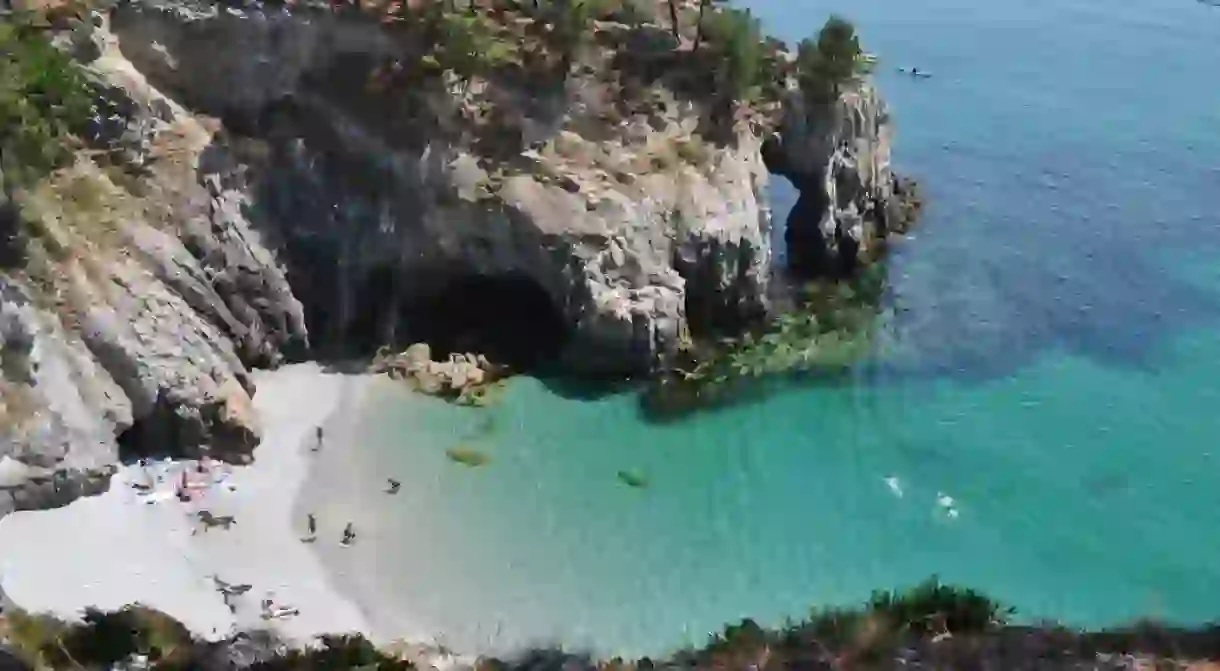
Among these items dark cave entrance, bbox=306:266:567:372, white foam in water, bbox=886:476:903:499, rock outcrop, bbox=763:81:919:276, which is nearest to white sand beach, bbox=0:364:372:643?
dark cave entrance, bbox=306:266:567:372

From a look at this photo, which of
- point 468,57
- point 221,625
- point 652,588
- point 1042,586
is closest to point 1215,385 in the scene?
point 1042,586

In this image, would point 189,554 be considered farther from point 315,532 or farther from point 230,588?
point 315,532

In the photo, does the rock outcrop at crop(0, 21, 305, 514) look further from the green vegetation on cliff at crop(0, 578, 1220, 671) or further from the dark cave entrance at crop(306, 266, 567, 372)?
the green vegetation on cliff at crop(0, 578, 1220, 671)

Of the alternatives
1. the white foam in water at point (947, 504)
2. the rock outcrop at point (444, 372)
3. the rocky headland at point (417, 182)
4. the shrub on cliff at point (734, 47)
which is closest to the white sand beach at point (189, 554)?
the rocky headland at point (417, 182)

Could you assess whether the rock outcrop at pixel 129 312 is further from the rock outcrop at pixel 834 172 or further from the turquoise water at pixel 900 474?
the rock outcrop at pixel 834 172

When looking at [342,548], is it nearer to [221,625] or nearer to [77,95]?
[221,625]

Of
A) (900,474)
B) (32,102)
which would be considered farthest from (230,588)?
(900,474)
